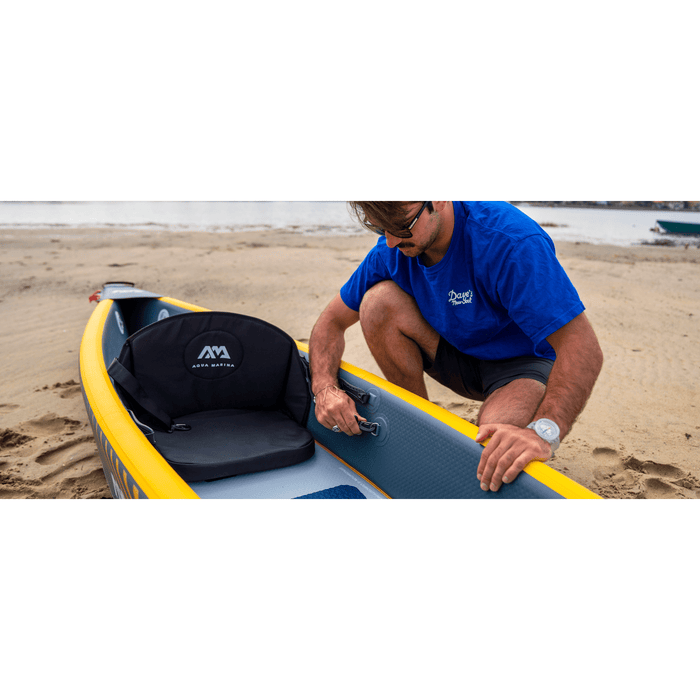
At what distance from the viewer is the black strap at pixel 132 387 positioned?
1865mm

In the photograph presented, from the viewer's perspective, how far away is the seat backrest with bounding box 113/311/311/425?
2021mm

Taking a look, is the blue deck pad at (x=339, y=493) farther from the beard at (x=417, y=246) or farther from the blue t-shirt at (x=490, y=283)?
the beard at (x=417, y=246)

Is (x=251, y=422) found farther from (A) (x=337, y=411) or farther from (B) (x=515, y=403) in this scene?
(B) (x=515, y=403)

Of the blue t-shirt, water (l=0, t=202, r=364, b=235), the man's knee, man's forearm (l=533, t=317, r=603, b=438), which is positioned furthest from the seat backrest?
water (l=0, t=202, r=364, b=235)

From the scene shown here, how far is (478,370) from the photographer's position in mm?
2025

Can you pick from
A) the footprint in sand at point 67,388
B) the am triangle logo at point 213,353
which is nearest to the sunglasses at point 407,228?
the am triangle logo at point 213,353

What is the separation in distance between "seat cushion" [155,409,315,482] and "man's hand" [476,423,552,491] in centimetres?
94

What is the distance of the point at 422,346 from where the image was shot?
2.13 metres

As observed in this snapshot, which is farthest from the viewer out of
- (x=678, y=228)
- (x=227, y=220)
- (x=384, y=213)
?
(x=227, y=220)

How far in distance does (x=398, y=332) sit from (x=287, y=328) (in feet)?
8.99

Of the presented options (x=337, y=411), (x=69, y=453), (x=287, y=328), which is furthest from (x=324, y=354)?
(x=287, y=328)

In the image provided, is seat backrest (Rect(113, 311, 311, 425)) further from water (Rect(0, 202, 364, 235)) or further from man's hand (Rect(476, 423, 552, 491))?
water (Rect(0, 202, 364, 235))

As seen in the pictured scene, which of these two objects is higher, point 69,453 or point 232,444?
point 232,444

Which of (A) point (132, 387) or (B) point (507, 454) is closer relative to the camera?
(B) point (507, 454)
